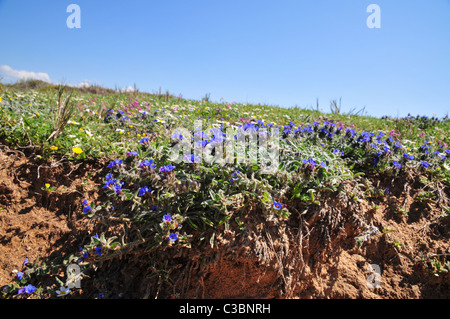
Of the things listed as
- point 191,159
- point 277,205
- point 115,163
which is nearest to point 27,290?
point 115,163

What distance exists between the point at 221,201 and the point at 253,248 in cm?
49

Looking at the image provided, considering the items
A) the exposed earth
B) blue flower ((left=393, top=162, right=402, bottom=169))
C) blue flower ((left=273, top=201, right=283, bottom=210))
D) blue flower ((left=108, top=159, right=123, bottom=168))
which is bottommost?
the exposed earth

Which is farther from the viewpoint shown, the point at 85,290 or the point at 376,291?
the point at 376,291

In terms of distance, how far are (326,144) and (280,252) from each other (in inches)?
68.2

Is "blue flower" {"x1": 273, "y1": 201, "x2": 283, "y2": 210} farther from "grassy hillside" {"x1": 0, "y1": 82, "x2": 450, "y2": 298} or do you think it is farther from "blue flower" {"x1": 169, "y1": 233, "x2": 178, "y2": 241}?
"blue flower" {"x1": 169, "y1": 233, "x2": 178, "y2": 241}

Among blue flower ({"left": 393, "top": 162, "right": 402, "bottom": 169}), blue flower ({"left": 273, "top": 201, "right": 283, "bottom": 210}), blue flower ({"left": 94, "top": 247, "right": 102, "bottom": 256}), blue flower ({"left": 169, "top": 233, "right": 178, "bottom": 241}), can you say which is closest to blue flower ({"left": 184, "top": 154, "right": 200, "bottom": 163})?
blue flower ({"left": 169, "top": 233, "right": 178, "bottom": 241})

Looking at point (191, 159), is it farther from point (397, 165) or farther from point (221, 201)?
point (397, 165)

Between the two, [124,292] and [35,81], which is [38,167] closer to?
[124,292]

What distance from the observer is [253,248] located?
221 cm

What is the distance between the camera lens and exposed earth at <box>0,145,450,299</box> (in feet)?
7.31

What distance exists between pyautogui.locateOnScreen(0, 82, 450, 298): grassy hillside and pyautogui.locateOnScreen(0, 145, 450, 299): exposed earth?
0.02 m

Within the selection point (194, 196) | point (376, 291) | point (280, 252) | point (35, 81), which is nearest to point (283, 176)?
point (280, 252)
